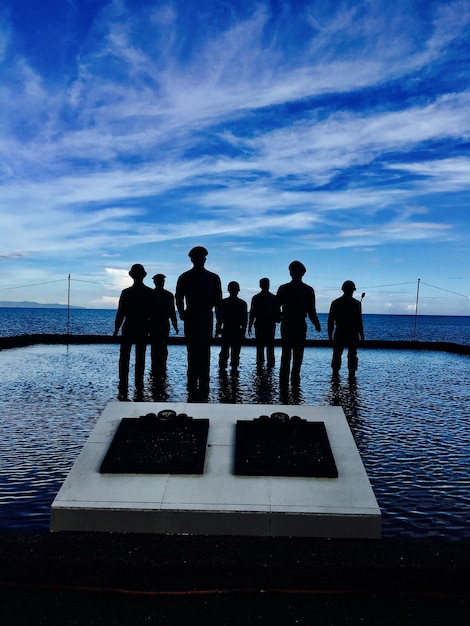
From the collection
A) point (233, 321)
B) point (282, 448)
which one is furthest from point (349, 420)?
point (233, 321)

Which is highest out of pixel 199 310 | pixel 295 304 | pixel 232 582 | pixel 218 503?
pixel 295 304

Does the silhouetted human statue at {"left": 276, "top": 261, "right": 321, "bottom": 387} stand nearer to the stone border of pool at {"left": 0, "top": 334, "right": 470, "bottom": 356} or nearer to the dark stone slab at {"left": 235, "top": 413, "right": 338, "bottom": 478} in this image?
the dark stone slab at {"left": 235, "top": 413, "right": 338, "bottom": 478}

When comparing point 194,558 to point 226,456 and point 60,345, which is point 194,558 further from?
point 60,345

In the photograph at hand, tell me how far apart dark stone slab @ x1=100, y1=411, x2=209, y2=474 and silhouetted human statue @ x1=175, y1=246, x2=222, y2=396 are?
376 centimetres

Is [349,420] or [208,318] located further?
[208,318]

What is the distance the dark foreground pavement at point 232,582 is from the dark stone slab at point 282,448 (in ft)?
2.07

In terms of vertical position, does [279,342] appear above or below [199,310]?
below

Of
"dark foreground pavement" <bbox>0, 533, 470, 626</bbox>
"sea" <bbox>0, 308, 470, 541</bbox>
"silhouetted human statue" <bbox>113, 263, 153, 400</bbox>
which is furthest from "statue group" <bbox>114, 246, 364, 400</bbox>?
"dark foreground pavement" <bbox>0, 533, 470, 626</bbox>

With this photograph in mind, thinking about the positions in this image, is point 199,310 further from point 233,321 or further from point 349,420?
point 233,321

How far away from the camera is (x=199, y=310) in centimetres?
841

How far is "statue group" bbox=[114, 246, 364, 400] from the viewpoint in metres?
8.33

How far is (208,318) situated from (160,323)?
9.86 feet

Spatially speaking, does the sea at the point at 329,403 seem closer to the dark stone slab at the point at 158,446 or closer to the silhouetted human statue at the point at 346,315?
the dark stone slab at the point at 158,446

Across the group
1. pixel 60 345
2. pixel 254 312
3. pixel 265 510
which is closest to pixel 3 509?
pixel 265 510
